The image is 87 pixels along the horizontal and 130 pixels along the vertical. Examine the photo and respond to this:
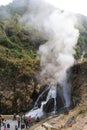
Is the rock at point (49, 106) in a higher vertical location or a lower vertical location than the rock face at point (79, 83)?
lower

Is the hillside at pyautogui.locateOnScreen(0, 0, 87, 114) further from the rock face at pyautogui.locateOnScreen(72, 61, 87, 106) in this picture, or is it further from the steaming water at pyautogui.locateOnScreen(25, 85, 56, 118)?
the steaming water at pyautogui.locateOnScreen(25, 85, 56, 118)

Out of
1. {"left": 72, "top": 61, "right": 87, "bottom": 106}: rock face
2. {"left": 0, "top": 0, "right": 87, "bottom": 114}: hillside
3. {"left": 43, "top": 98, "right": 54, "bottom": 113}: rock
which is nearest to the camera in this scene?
{"left": 72, "top": 61, "right": 87, "bottom": 106}: rock face

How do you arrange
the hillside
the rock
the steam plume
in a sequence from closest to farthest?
the rock, the hillside, the steam plume

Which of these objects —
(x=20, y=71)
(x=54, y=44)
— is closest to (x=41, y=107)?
(x=20, y=71)

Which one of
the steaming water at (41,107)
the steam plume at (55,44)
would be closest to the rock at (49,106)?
the steaming water at (41,107)

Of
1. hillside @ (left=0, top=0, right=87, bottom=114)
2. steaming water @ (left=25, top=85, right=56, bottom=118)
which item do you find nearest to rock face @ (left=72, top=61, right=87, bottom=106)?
hillside @ (left=0, top=0, right=87, bottom=114)

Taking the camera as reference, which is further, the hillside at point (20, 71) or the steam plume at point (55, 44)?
the steam plume at point (55, 44)

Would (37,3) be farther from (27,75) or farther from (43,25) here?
(27,75)

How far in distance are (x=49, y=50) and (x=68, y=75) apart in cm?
1397

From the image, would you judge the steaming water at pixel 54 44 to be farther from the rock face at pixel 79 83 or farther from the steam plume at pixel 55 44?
the rock face at pixel 79 83

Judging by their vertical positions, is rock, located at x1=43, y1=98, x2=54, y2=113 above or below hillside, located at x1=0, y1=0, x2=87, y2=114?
below

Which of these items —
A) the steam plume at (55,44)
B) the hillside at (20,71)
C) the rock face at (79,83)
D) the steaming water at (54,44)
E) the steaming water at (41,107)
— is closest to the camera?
the rock face at (79,83)

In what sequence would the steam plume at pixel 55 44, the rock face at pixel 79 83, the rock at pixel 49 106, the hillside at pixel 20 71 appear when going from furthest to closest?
1. the steam plume at pixel 55 44
2. the hillside at pixel 20 71
3. the rock at pixel 49 106
4. the rock face at pixel 79 83

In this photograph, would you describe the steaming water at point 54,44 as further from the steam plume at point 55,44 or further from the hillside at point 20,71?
the hillside at point 20,71
